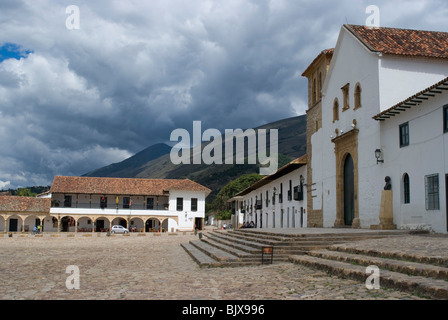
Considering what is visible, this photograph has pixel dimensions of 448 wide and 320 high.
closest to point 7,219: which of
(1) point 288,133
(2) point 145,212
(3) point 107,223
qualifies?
(3) point 107,223

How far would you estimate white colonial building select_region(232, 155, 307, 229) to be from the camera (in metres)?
28.4

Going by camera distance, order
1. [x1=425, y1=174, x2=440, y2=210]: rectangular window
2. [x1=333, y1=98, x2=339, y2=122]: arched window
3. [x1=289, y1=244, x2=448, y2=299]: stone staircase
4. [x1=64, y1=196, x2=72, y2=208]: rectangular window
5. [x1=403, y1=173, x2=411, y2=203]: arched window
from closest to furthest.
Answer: [x1=289, y1=244, x2=448, y2=299]: stone staircase < [x1=425, y1=174, x2=440, y2=210]: rectangular window < [x1=403, y1=173, x2=411, y2=203]: arched window < [x1=333, y1=98, x2=339, y2=122]: arched window < [x1=64, y1=196, x2=72, y2=208]: rectangular window

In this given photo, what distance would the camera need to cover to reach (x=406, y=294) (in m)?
5.93

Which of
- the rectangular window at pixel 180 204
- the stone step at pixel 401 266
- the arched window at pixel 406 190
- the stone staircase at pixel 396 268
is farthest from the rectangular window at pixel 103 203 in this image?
the stone step at pixel 401 266

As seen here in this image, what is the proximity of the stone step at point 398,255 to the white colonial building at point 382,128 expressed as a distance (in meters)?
4.58

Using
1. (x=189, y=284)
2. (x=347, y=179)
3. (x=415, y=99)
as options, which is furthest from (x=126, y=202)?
(x=189, y=284)

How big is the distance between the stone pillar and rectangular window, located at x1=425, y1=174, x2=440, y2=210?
2041mm

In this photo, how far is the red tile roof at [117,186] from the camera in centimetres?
4877

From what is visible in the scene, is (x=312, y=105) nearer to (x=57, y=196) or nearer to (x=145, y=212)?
(x=145, y=212)

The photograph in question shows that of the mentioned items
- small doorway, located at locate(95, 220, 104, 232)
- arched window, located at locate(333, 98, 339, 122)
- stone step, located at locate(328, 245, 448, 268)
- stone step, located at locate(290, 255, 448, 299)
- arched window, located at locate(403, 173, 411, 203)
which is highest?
arched window, located at locate(333, 98, 339, 122)

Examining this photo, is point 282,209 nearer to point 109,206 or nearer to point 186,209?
point 186,209

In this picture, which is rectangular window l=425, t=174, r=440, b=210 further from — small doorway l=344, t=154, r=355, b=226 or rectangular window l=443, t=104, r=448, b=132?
small doorway l=344, t=154, r=355, b=226

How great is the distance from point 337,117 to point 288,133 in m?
169

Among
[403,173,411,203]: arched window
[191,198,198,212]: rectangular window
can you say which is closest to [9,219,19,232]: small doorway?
[191,198,198,212]: rectangular window
